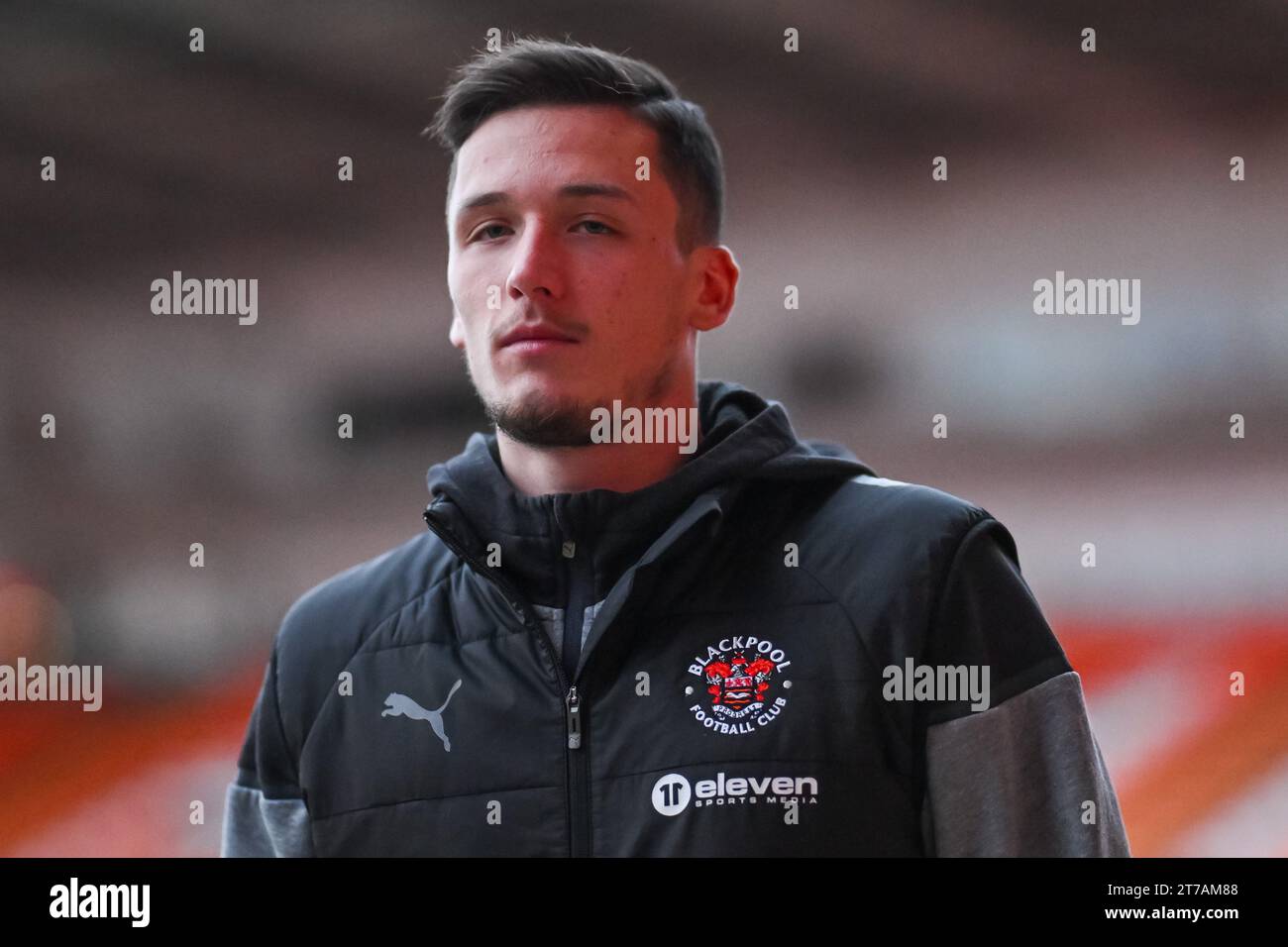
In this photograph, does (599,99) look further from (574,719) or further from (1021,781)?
(1021,781)

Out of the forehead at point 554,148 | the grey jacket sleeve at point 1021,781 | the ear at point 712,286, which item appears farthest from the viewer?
the ear at point 712,286

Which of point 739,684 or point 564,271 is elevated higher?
point 564,271

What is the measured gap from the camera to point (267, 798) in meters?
1.48

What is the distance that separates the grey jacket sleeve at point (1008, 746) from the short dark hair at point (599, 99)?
0.60m

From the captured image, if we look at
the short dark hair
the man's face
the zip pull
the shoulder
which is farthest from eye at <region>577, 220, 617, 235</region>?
the zip pull

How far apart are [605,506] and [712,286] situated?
14.7 inches

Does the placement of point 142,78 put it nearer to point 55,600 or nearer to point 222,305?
point 222,305

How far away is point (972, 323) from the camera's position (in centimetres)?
248

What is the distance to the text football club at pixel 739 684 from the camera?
4.29 ft

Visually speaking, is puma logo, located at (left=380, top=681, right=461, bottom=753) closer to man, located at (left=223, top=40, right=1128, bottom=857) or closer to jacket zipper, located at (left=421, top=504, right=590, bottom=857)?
man, located at (left=223, top=40, right=1128, bottom=857)

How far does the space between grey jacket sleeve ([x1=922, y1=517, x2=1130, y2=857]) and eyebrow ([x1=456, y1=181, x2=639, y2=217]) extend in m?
0.59

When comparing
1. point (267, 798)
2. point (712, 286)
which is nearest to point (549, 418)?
point (712, 286)

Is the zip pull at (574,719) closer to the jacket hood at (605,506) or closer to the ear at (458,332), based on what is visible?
the jacket hood at (605,506)

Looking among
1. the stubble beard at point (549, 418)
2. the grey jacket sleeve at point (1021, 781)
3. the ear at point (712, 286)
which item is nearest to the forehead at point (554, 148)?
the ear at point (712, 286)
